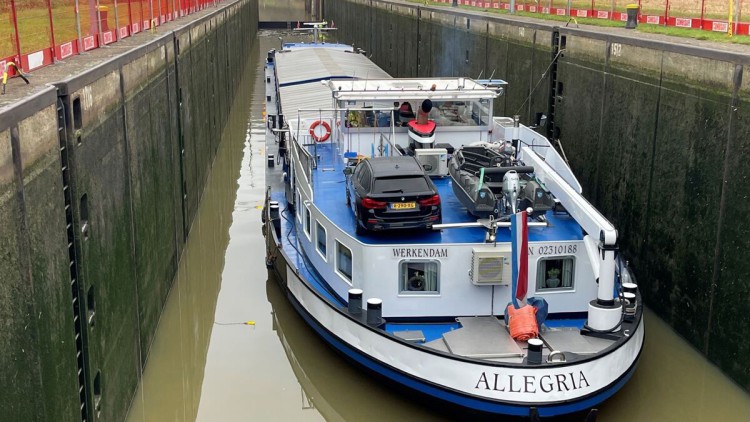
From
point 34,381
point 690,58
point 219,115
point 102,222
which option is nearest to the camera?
point 34,381

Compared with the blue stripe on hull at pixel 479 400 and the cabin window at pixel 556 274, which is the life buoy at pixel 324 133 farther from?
the cabin window at pixel 556 274

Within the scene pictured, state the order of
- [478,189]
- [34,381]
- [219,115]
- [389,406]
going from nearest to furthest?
[34,381] < [389,406] < [478,189] < [219,115]

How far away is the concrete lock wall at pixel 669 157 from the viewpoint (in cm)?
1170

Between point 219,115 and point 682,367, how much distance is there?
73.3 ft

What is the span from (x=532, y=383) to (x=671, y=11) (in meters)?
16.2

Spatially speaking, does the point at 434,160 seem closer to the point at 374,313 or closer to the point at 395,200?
the point at 395,200

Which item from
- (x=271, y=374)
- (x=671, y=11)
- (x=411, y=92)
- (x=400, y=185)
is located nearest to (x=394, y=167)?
(x=400, y=185)

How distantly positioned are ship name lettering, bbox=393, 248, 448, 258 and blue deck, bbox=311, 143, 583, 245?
0.37 m

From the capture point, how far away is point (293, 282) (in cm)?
1357

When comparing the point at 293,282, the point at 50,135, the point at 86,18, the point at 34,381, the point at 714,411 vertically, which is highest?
the point at 86,18

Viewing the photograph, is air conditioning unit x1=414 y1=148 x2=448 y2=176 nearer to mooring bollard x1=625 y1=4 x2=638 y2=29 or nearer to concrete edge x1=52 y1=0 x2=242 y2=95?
concrete edge x1=52 y1=0 x2=242 y2=95

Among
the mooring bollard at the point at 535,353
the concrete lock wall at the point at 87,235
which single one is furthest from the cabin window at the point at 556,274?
the concrete lock wall at the point at 87,235

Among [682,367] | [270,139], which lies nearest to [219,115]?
[270,139]

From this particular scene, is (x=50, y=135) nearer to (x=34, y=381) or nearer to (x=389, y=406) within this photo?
(x=34, y=381)
